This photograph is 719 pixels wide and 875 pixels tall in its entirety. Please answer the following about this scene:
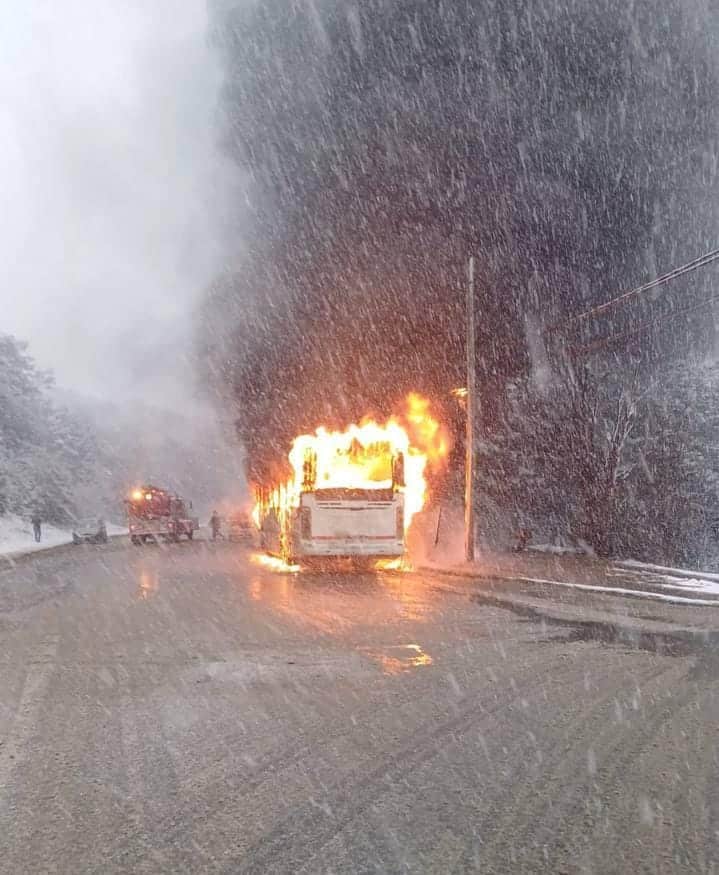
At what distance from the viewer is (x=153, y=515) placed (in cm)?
4678

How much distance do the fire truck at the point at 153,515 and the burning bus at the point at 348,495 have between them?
78.6 ft

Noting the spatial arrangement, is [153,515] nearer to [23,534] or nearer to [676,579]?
[23,534]

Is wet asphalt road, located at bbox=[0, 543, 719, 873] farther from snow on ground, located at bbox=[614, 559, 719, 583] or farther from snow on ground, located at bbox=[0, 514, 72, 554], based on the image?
snow on ground, located at bbox=[0, 514, 72, 554]

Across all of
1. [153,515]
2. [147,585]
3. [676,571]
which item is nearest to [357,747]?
[147,585]

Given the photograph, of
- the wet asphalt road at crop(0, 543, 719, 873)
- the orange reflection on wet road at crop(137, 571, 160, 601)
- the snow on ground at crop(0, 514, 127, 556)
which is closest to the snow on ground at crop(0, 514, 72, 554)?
the snow on ground at crop(0, 514, 127, 556)

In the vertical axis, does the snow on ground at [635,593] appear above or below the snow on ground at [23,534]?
below

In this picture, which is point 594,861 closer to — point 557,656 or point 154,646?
point 557,656

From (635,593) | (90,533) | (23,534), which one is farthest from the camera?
(23,534)

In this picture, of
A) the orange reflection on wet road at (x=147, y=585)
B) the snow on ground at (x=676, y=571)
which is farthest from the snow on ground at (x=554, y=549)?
the orange reflection on wet road at (x=147, y=585)

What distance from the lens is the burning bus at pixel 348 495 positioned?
68.5ft

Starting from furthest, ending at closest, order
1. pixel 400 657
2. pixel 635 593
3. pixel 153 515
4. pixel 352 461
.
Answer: pixel 153 515 → pixel 352 461 → pixel 635 593 → pixel 400 657

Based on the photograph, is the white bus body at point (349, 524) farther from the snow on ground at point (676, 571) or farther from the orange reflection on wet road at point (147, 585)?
the snow on ground at point (676, 571)

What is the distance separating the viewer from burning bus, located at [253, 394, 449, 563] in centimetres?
2089

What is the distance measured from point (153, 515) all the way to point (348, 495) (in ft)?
91.2
